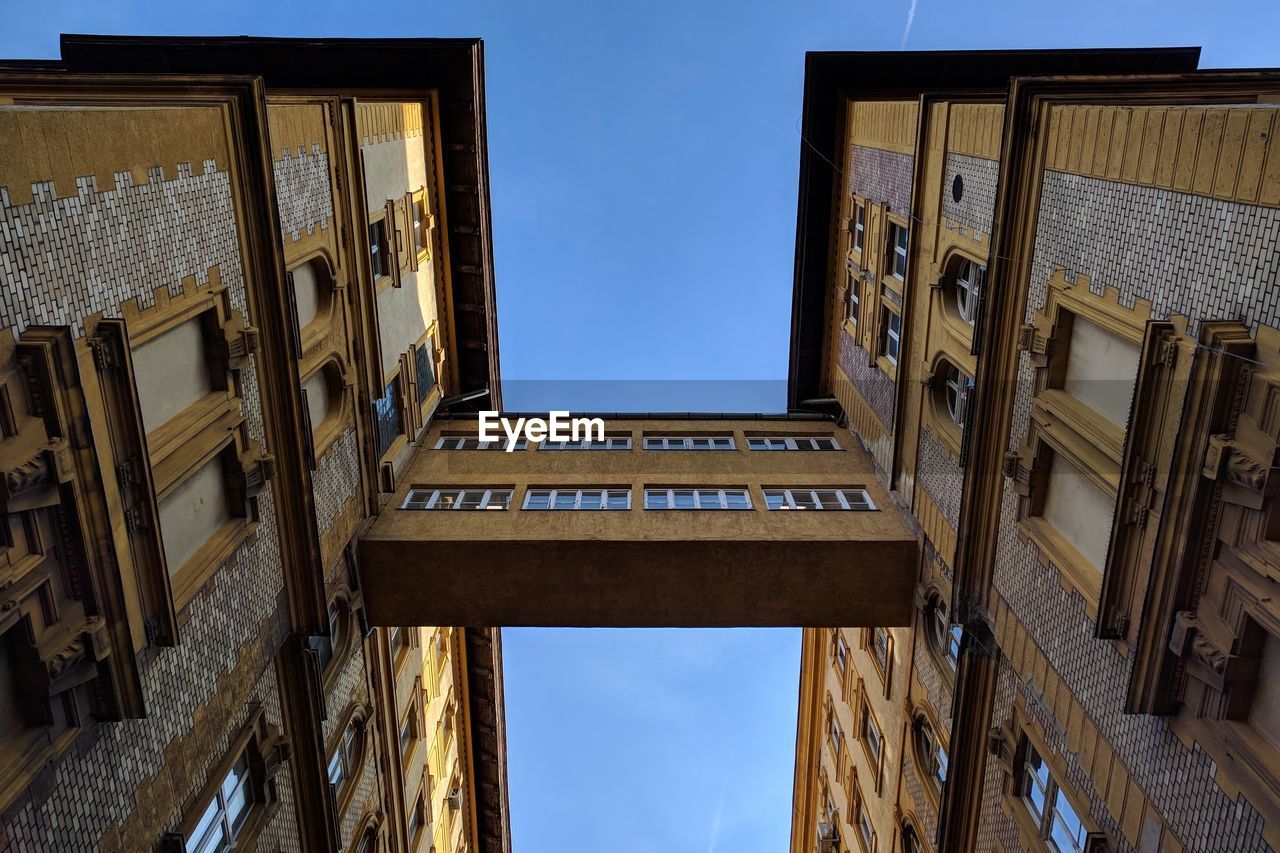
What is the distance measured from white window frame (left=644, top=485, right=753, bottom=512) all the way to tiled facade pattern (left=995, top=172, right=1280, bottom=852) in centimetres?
779

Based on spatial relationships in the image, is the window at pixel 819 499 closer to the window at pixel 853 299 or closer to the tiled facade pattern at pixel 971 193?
the window at pixel 853 299

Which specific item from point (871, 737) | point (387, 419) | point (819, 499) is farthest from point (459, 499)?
point (871, 737)

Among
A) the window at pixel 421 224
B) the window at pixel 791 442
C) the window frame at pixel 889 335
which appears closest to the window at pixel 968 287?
the window frame at pixel 889 335

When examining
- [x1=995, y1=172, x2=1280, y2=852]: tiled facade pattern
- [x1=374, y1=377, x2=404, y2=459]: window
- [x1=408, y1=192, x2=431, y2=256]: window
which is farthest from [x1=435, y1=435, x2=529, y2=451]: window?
[x1=995, y1=172, x2=1280, y2=852]: tiled facade pattern

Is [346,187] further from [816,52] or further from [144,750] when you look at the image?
[816,52]

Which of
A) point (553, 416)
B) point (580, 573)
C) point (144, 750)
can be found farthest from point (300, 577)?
point (553, 416)

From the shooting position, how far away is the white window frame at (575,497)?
21.5 meters

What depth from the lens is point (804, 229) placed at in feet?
93.8

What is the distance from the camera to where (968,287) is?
18391 mm

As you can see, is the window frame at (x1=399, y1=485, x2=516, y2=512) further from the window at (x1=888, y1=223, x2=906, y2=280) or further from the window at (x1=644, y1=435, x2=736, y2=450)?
the window at (x1=888, y1=223, x2=906, y2=280)

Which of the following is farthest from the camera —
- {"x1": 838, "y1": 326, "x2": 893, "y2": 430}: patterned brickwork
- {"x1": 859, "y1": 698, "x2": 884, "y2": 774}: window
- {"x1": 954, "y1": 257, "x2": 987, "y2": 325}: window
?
{"x1": 859, "y1": 698, "x2": 884, "y2": 774}: window

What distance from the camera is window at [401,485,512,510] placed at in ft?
71.9

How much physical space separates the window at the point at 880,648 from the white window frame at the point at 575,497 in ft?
29.2

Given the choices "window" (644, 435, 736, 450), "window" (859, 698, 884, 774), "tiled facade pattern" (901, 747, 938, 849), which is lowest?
"window" (859, 698, 884, 774)
